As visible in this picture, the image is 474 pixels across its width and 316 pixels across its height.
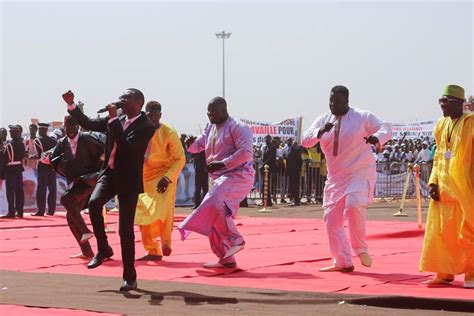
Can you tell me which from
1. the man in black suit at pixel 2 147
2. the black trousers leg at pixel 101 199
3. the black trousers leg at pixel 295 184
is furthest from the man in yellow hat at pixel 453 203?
the black trousers leg at pixel 295 184

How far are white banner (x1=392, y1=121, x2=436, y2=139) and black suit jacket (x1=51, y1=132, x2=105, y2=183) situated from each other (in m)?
28.3

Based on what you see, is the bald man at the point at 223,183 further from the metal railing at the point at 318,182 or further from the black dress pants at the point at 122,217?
the metal railing at the point at 318,182

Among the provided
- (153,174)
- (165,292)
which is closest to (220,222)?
(153,174)

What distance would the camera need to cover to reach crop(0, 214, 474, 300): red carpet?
367 inches

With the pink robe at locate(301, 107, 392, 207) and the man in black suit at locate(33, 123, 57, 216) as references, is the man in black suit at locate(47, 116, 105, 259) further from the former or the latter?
the man in black suit at locate(33, 123, 57, 216)

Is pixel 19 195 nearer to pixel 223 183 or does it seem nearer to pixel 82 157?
pixel 82 157

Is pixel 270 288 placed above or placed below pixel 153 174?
below

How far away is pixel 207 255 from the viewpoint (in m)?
12.9

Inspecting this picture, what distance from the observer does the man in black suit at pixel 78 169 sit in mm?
12305

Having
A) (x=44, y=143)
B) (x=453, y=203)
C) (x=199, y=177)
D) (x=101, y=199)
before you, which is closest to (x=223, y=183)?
(x=101, y=199)

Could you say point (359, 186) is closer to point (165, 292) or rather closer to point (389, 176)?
point (165, 292)

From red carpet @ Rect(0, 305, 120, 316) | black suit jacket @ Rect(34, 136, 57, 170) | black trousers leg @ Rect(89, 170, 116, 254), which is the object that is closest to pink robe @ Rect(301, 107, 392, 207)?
black trousers leg @ Rect(89, 170, 116, 254)

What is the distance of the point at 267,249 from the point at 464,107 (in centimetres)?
425

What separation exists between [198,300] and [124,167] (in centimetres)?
160
